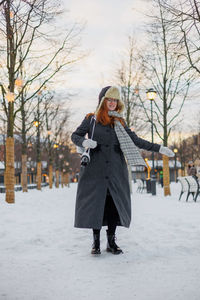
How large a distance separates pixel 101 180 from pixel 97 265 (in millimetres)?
995

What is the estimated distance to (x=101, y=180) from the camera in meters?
4.27

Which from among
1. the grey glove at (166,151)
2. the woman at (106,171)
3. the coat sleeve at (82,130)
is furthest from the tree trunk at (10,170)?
the grey glove at (166,151)

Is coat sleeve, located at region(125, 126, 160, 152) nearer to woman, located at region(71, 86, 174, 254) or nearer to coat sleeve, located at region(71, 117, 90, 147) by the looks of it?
woman, located at region(71, 86, 174, 254)

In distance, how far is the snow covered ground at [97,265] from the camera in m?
2.91

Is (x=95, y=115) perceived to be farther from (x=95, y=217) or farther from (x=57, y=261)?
(x=57, y=261)

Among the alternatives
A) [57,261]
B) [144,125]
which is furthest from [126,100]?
[57,261]

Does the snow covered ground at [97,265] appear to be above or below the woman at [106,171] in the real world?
below

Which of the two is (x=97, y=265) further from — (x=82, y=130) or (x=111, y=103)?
(x=111, y=103)

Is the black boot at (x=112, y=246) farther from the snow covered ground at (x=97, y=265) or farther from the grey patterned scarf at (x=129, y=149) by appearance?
the grey patterned scarf at (x=129, y=149)

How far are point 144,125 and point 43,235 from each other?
2038cm

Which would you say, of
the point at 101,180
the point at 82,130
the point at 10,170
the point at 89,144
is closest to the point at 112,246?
the point at 101,180

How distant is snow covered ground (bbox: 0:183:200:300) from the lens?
2914 mm

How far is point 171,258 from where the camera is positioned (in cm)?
411

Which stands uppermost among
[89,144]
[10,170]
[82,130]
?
[82,130]
